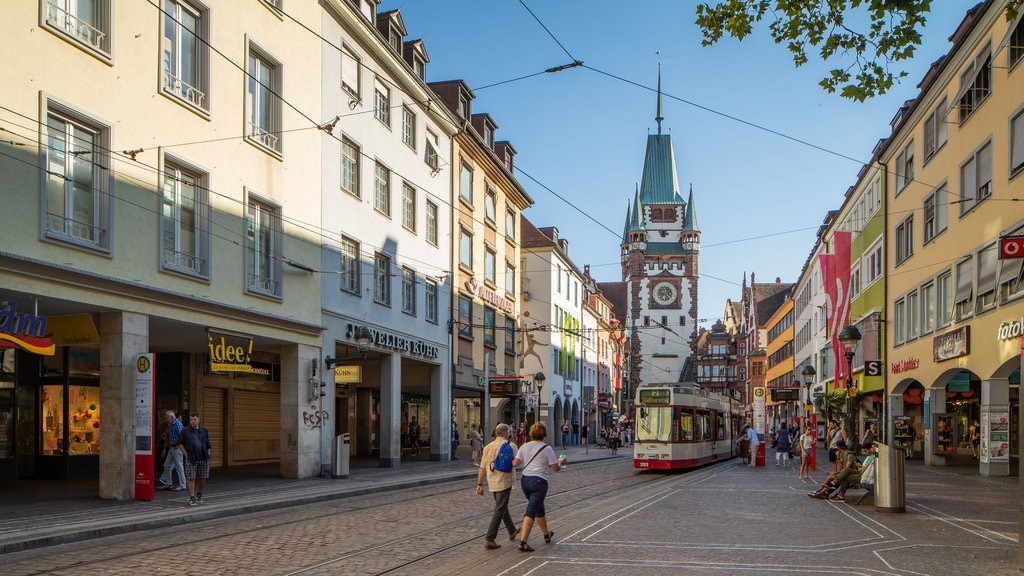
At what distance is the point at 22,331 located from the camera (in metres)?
17.0

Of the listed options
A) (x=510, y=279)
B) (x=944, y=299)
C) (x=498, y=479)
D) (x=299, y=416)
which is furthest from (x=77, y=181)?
(x=510, y=279)

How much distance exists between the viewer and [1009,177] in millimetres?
25703

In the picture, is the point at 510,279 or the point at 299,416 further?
the point at 510,279

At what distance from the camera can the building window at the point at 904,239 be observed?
37500mm

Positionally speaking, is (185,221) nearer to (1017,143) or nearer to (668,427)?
(668,427)

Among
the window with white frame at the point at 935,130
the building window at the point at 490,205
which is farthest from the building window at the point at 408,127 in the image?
the window with white frame at the point at 935,130

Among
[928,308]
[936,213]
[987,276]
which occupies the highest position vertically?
[936,213]

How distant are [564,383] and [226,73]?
1839 inches

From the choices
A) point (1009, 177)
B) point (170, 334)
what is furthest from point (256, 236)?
point (1009, 177)

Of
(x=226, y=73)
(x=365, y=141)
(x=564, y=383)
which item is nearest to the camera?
(x=226, y=73)

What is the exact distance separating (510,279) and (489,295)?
5.19m

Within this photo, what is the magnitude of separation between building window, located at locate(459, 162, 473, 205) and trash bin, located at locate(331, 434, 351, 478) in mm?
17410

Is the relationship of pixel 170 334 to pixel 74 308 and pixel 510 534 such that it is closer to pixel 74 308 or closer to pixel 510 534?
pixel 74 308

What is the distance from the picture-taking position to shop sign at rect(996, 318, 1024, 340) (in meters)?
24.3
